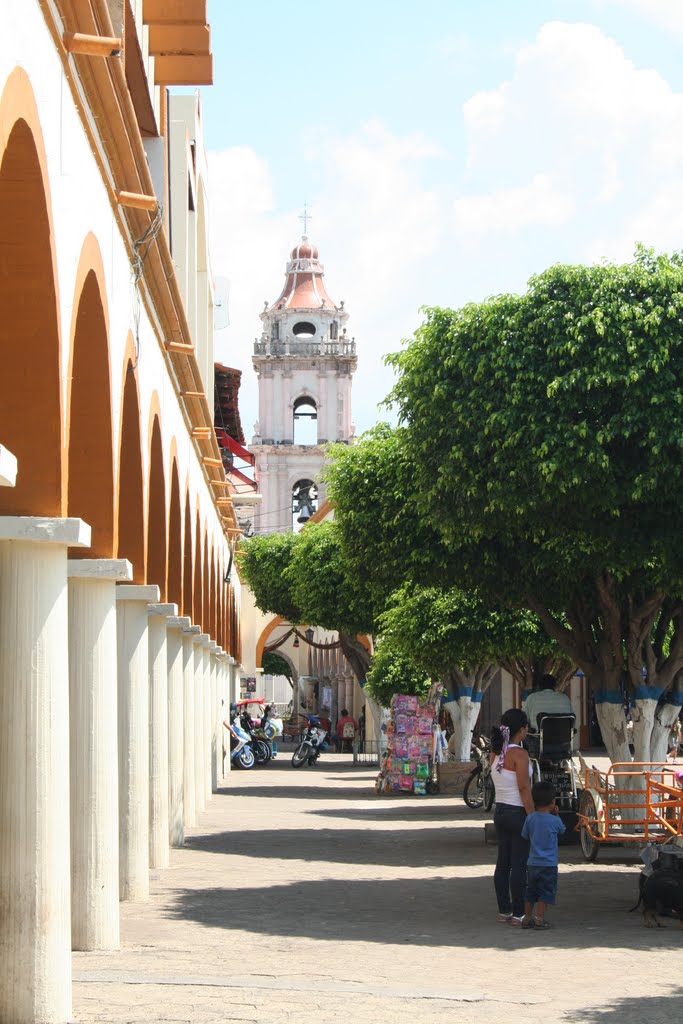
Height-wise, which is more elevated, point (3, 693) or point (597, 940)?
point (3, 693)

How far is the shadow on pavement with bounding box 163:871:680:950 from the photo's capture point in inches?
463

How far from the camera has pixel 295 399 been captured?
8194cm

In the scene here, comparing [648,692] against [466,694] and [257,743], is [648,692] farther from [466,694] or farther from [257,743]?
[257,743]

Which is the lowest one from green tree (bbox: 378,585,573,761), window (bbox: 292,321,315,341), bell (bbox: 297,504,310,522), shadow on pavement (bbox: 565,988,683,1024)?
shadow on pavement (bbox: 565,988,683,1024)

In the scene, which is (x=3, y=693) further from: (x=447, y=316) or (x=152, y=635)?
(x=447, y=316)

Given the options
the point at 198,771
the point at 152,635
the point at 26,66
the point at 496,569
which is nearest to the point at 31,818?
the point at 26,66

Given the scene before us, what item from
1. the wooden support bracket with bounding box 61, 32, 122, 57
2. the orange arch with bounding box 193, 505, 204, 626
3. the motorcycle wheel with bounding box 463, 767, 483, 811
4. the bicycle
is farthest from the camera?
the motorcycle wheel with bounding box 463, 767, 483, 811

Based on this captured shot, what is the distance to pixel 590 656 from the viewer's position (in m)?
19.9

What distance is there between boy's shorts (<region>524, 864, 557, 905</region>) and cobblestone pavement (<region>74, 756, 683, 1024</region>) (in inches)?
10.7

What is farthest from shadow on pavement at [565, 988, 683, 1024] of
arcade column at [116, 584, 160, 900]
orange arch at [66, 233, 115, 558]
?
arcade column at [116, 584, 160, 900]

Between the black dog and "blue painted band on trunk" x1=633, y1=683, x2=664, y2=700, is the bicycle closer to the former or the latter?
"blue painted band on trunk" x1=633, y1=683, x2=664, y2=700

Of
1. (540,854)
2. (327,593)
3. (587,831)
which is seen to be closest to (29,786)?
(540,854)

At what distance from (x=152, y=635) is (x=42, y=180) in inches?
355

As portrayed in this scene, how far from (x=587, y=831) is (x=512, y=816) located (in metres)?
5.19
